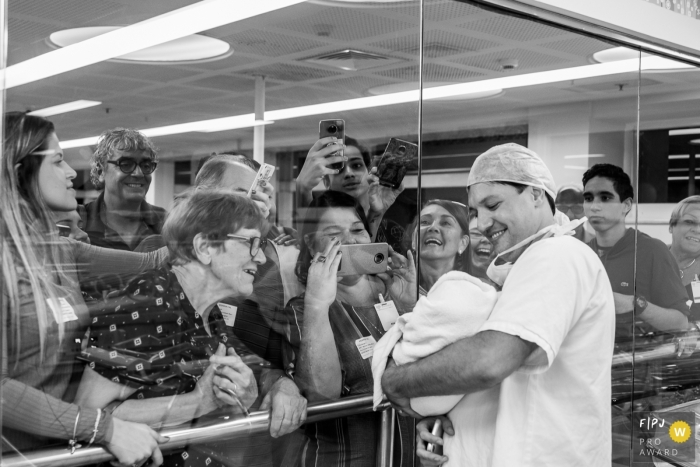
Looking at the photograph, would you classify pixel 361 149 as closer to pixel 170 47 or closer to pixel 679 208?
pixel 170 47

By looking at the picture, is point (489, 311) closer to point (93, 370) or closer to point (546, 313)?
point (546, 313)

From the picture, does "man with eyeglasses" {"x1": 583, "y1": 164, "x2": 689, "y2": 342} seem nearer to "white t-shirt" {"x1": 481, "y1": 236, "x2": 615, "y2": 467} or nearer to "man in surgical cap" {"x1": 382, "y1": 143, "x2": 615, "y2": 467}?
"man in surgical cap" {"x1": 382, "y1": 143, "x2": 615, "y2": 467}

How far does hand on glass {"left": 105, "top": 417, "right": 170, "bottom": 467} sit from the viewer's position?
5.31ft

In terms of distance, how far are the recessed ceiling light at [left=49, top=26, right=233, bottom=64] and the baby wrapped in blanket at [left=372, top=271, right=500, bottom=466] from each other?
84 centimetres

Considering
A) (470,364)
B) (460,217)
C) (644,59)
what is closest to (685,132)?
(644,59)

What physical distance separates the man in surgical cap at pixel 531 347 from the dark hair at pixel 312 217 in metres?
0.41

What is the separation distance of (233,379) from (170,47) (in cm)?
90

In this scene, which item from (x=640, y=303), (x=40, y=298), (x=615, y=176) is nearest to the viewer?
(x=40, y=298)

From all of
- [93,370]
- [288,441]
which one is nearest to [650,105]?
[288,441]

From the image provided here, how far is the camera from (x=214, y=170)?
1.80 metres

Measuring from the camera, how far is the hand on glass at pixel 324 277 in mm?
2068

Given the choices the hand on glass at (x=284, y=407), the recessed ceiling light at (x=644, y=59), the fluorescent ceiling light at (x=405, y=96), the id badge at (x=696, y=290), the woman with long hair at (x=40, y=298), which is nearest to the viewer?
the woman with long hair at (x=40, y=298)

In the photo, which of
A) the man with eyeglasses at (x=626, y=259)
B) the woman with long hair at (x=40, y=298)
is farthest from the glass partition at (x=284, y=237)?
the man with eyeglasses at (x=626, y=259)

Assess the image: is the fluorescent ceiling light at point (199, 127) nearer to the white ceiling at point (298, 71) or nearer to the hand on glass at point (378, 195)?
the white ceiling at point (298, 71)
